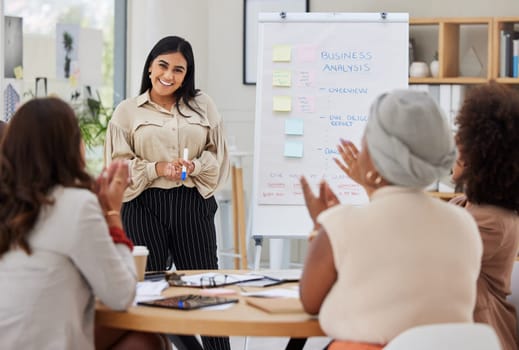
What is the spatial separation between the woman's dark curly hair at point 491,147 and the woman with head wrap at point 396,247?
0.46 m

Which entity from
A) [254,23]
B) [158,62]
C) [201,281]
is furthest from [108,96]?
[201,281]

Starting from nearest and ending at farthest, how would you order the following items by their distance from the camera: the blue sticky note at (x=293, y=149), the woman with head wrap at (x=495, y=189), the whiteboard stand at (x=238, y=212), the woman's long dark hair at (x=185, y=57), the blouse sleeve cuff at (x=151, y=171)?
Answer: 1. the woman with head wrap at (x=495, y=189)
2. the blouse sleeve cuff at (x=151, y=171)
3. the woman's long dark hair at (x=185, y=57)
4. the blue sticky note at (x=293, y=149)
5. the whiteboard stand at (x=238, y=212)

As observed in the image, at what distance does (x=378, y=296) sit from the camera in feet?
6.45

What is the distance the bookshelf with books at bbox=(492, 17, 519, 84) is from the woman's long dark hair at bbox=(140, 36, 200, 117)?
239 cm

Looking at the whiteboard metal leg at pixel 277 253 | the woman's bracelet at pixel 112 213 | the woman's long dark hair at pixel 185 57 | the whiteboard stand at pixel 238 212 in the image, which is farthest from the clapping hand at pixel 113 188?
the whiteboard metal leg at pixel 277 253

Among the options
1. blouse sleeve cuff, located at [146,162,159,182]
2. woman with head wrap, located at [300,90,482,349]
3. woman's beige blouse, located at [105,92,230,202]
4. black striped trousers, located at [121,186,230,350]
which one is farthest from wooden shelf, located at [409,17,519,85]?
woman with head wrap, located at [300,90,482,349]

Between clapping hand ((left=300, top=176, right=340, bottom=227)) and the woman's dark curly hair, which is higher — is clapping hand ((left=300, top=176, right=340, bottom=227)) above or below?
below

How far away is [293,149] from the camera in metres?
4.59

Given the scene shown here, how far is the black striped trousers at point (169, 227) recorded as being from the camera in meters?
3.55

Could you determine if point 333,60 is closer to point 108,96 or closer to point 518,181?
point 108,96

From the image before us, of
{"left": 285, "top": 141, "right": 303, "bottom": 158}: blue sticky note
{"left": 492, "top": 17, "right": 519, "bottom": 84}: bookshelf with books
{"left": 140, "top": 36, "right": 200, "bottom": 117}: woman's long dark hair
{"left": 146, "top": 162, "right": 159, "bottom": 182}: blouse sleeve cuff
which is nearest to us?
{"left": 146, "top": 162, "right": 159, "bottom": 182}: blouse sleeve cuff

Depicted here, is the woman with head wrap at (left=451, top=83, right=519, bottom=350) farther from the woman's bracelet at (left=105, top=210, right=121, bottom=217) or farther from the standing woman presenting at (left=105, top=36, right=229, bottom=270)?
the standing woman presenting at (left=105, top=36, right=229, bottom=270)

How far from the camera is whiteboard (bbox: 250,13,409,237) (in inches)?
181

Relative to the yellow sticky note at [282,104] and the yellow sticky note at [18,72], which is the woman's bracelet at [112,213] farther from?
the yellow sticky note at [18,72]
